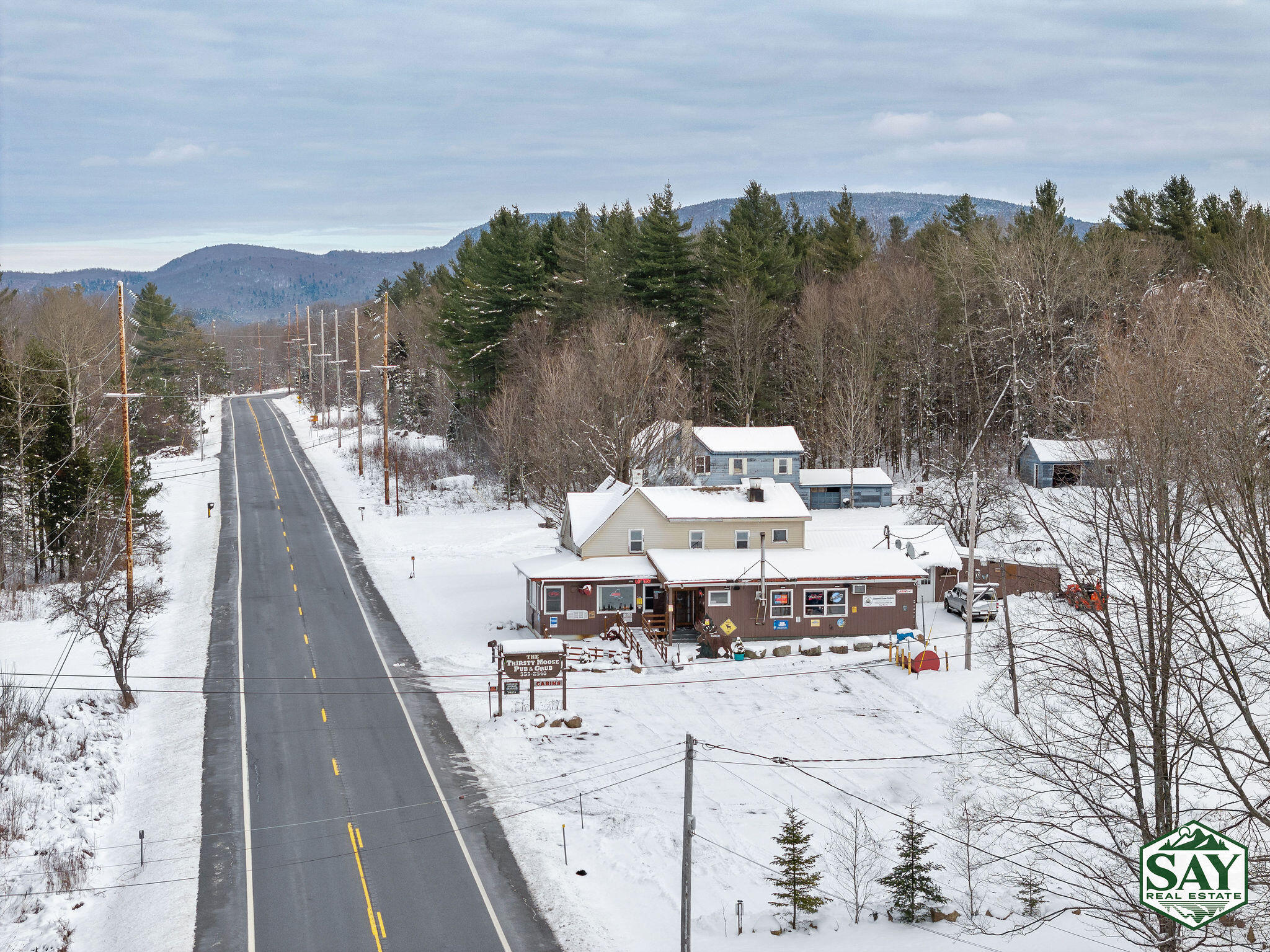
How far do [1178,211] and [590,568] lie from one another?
192 ft

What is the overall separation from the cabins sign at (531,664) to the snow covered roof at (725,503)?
36.8ft

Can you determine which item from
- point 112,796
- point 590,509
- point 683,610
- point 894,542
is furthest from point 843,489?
point 112,796

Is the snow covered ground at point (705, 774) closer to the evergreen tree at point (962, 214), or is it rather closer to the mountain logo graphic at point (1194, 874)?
the mountain logo graphic at point (1194, 874)

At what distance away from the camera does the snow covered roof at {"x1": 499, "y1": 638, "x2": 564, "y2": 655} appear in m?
36.0

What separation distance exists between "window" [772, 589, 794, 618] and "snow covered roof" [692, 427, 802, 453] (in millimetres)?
18191

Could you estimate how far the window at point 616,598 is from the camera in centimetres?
4422

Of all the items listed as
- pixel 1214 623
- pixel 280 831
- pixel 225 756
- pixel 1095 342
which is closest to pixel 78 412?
pixel 225 756

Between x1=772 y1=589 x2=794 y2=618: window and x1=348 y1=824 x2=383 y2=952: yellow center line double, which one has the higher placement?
x1=772 y1=589 x2=794 y2=618: window

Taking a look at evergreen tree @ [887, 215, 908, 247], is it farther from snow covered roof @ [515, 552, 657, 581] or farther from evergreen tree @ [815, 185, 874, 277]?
snow covered roof @ [515, 552, 657, 581]

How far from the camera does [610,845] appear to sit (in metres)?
26.9

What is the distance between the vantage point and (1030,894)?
24.4m

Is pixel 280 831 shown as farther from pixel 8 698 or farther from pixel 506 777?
pixel 8 698

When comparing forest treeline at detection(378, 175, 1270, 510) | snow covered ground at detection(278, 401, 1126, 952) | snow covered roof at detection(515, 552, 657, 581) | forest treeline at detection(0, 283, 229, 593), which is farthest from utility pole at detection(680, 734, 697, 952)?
forest treeline at detection(378, 175, 1270, 510)

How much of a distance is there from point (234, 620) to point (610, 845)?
25368mm
